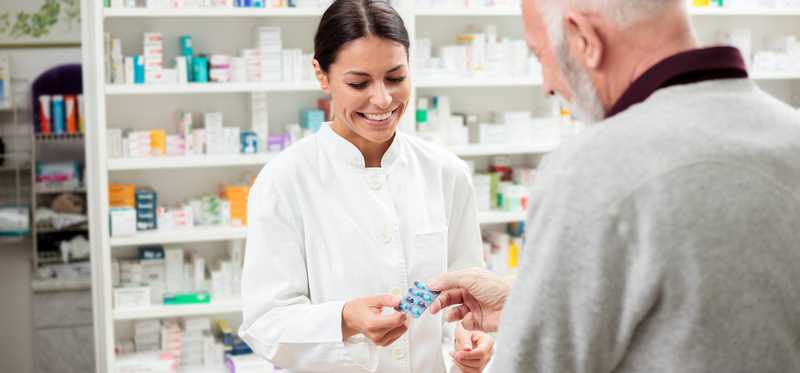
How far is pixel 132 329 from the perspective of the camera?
4.38 metres

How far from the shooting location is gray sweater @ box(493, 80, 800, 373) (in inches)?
34.8

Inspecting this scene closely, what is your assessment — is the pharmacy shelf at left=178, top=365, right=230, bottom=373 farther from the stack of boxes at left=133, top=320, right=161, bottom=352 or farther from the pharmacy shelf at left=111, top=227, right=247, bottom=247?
the pharmacy shelf at left=111, top=227, right=247, bottom=247

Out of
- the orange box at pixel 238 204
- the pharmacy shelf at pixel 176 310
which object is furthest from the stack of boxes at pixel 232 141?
the pharmacy shelf at pixel 176 310

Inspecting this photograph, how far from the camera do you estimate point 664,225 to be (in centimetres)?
88

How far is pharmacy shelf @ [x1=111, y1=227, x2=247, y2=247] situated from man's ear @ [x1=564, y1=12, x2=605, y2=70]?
10.6ft

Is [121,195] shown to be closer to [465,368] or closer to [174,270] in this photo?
[174,270]

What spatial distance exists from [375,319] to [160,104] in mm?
2868

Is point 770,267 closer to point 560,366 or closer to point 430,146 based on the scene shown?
point 560,366

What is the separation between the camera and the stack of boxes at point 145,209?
409 cm

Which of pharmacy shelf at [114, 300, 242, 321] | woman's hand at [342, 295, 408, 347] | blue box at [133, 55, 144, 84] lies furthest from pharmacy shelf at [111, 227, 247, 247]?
woman's hand at [342, 295, 408, 347]

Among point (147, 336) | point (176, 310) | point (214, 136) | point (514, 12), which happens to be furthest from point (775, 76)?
point (147, 336)

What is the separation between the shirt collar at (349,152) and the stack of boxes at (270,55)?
2215 millimetres

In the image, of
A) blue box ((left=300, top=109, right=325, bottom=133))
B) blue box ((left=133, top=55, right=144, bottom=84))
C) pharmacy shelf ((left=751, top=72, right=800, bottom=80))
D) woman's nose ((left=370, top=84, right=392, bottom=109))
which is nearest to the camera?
woman's nose ((left=370, top=84, right=392, bottom=109))

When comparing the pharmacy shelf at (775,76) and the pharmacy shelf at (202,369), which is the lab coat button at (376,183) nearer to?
the pharmacy shelf at (202,369)
